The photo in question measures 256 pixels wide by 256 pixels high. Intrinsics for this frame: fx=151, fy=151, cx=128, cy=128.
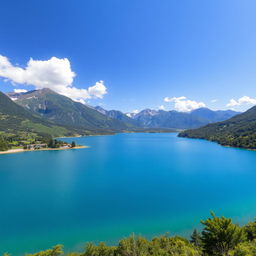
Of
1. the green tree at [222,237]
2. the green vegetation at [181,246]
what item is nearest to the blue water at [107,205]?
the green vegetation at [181,246]

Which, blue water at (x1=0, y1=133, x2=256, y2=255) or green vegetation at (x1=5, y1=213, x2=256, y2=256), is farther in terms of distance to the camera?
blue water at (x1=0, y1=133, x2=256, y2=255)

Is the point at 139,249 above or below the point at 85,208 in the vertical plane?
above

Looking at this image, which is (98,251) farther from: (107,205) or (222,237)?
(107,205)

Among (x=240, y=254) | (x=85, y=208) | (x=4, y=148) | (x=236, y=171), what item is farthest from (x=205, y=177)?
(x=4, y=148)

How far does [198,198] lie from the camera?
31.2 metres

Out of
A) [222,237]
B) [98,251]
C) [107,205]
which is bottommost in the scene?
[107,205]

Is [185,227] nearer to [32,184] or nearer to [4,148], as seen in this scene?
[32,184]

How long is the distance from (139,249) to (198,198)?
23.0 m

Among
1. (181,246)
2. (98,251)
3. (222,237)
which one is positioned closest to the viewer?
(98,251)

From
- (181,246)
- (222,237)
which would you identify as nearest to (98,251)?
(181,246)

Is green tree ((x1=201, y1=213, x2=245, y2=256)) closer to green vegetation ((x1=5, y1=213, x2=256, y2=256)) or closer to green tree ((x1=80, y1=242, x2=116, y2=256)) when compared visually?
green vegetation ((x1=5, y1=213, x2=256, y2=256))

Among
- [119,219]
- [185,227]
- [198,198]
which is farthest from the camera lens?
[198,198]

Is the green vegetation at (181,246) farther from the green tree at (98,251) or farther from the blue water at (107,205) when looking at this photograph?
the blue water at (107,205)

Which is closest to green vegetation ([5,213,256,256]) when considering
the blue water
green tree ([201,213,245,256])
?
green tree ([201,213,245,256])
